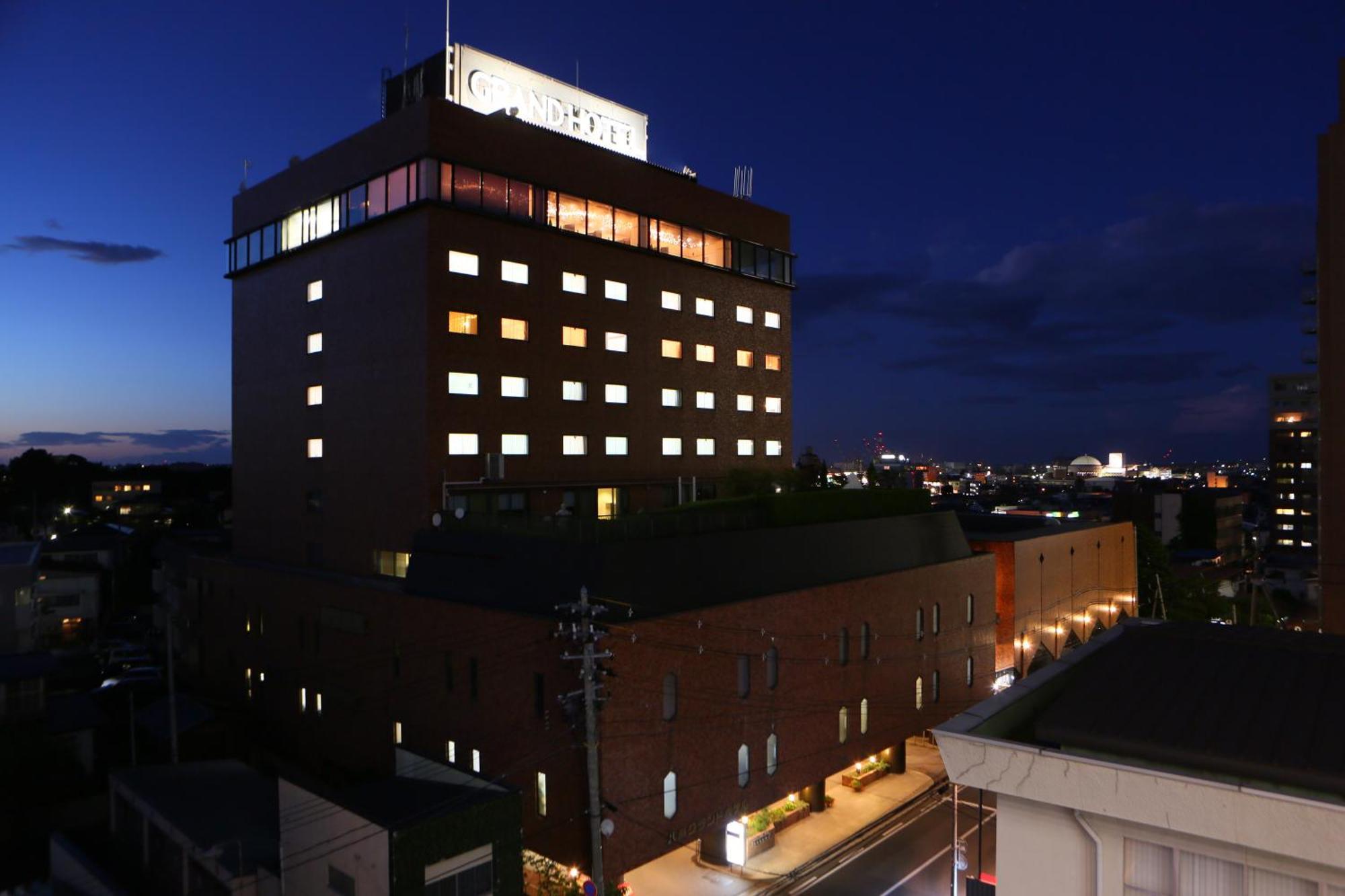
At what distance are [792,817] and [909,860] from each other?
4.69 m

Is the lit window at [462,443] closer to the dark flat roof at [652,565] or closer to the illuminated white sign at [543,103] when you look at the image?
the dark flat roof at [652,565]

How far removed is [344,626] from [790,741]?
61.4 ft

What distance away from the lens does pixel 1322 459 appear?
51500 millimetres

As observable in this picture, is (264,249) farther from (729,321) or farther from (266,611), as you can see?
(729,321)

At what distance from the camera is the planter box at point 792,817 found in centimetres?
3222

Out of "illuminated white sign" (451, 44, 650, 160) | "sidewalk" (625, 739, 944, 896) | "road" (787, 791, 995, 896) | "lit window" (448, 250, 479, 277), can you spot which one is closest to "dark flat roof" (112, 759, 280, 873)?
"sidewalk" (625, 739, 944, 896)

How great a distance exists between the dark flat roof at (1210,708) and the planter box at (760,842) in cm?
1862

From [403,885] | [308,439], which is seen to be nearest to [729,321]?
[308,439]

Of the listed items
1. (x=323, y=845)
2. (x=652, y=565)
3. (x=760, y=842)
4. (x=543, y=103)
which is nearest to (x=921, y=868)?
(x=760, y=842)

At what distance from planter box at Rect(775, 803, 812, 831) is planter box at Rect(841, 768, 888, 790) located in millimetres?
3854

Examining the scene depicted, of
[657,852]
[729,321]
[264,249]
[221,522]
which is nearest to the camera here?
[657,852]

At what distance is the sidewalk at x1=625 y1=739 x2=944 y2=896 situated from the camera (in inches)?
1086

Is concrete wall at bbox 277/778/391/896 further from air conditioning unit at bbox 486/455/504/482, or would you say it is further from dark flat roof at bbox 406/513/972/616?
air conditioning unit at bbox 486/455/504/482

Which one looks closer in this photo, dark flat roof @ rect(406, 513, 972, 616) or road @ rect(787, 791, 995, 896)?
dark flat roof @ rect(406, 513, 972, 616)
